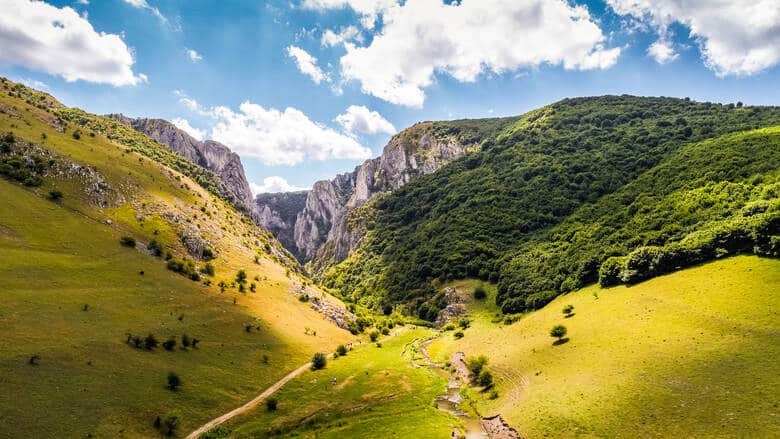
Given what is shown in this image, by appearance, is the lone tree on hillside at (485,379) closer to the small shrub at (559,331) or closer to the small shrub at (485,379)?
the small shrub at (485,379)

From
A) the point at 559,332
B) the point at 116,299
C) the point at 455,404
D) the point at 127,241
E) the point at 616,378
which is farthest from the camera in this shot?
the point at 127,241

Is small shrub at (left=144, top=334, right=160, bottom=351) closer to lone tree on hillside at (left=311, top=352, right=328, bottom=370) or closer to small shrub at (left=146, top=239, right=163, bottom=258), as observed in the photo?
lone tree on hillside at (left=311, top=352, right=328, bottom=370)

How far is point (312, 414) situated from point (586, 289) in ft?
253

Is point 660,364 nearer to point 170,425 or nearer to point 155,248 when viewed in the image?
point 170,425

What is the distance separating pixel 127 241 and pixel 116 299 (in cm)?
2404

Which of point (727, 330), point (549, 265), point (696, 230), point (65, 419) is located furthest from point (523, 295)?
point (65, 419)

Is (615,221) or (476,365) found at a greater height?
(615,221)

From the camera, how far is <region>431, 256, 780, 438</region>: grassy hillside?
3922 centimetres

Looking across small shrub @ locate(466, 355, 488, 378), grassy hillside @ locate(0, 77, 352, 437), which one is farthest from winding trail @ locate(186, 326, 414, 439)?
small shrub @ locate(466, 355, 488, 378)

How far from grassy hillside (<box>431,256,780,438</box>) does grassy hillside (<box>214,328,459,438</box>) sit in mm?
9721

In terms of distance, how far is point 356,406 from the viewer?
194 ft

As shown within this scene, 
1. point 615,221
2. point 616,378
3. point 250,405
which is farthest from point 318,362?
point 615,221

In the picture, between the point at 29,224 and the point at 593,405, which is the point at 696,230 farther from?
the point at 29,224

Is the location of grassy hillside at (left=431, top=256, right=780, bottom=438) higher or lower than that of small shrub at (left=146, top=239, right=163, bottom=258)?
lower
